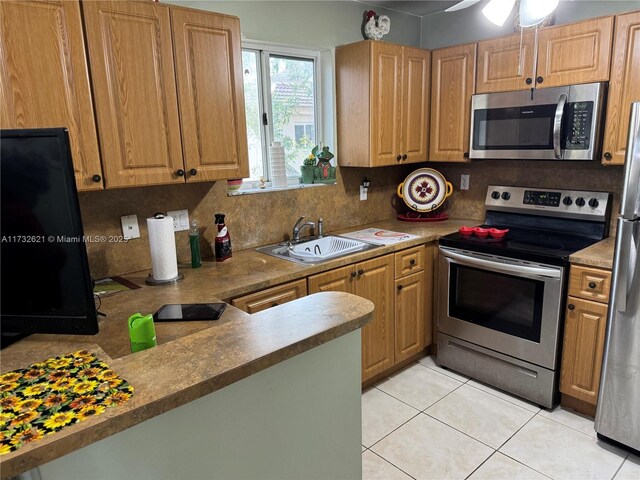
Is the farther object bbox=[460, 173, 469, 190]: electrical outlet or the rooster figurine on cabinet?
bbox=[460, 173, 469, 190]: electrical outlet

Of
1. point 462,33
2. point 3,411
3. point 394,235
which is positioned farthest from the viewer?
point 462,33

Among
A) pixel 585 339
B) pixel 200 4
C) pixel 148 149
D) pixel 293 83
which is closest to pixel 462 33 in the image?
pixel 293 83

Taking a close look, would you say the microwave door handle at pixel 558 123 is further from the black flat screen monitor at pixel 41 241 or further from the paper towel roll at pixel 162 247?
the black flat screen monitor at pixel 41 241

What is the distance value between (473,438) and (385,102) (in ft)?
6.76

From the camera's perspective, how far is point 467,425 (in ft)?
7.73

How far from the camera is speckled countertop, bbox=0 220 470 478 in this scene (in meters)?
0.78

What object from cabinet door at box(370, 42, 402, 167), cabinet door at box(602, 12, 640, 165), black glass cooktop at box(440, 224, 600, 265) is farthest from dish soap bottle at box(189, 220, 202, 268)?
cabinet door at box(602, 12, 640, 165)

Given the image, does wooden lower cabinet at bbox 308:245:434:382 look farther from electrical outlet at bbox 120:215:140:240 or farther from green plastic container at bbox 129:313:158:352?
green plastic container at bbox 129:313:158:352

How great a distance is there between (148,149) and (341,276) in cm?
115

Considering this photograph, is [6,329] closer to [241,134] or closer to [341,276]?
[241,134]

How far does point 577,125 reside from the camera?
97.7 inches

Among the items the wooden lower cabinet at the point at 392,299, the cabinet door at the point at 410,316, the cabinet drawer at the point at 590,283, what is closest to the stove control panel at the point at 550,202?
the cabinet drawer at the point at 590,283

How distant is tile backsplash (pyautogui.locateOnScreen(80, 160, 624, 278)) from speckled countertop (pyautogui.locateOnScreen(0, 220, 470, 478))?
52 centimetres

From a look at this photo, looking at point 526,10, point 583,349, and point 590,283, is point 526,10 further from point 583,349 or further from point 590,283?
point 583,349
